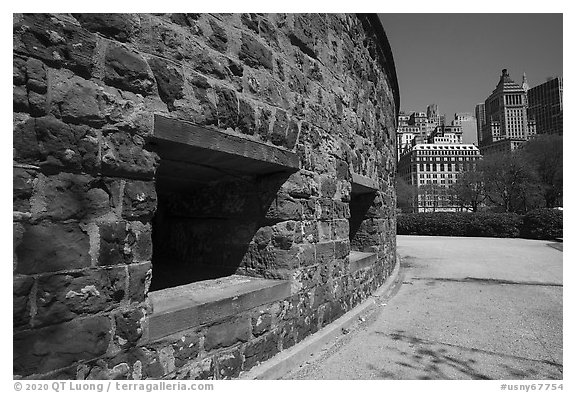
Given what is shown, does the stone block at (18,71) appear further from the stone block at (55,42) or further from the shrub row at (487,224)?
the shrub row at (487,224)

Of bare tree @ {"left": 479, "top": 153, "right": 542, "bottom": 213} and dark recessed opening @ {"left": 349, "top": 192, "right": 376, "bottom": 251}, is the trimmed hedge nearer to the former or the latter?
dark recessed opening @ {"left": 349, "top": 192, "right": 376, "bottom": 251}

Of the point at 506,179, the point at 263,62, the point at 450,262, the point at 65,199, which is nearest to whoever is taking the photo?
the point at 65,199

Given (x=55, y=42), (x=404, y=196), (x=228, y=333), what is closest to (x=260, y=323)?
(x=228, y=333)

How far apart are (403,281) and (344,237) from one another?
128 inches

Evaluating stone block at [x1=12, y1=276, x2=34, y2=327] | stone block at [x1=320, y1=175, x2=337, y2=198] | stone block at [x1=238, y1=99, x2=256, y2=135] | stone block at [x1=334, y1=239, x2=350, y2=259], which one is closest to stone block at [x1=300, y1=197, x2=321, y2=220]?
stone block at [x1=320, y1=175, x2=337, y2=198]

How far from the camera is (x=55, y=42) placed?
1.65 metres

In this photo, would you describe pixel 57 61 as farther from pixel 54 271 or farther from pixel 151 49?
pixel 54 271

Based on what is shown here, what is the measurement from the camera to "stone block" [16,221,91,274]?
1556 millimetres

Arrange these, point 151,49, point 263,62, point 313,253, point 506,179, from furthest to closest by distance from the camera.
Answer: point 506,179
point 313,253
point 263,62
point 151,49

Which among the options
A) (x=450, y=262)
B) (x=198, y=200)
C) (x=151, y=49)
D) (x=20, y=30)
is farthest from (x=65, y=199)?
(x=450, y=262)

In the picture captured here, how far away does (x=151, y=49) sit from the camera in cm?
204

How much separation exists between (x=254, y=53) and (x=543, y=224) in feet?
61.4

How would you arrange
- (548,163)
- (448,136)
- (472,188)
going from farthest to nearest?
(448,136) < (472,188) < (548,163)

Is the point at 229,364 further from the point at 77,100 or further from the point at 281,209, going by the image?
the point at 77,100
